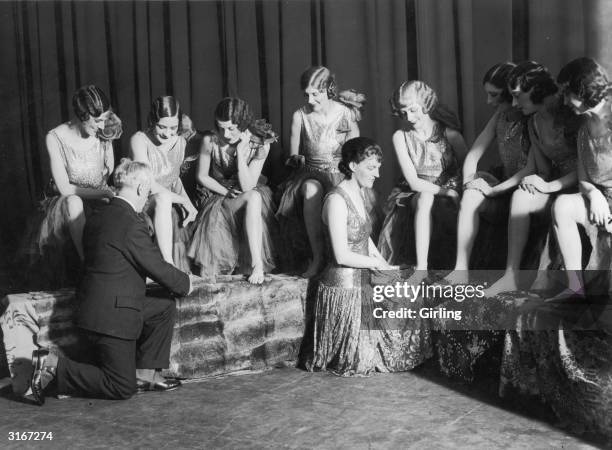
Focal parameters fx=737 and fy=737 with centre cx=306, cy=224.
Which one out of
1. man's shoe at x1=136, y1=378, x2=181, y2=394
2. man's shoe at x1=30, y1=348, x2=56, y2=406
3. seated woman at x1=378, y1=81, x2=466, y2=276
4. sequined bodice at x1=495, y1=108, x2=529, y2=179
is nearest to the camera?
man's shoe at x1=30, y1=348, x2=56, y2=406

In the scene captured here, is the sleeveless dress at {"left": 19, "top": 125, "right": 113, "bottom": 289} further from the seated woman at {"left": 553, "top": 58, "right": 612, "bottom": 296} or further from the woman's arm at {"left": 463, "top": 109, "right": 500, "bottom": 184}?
the seated woman at {"left": 553, "top": 58, "right": 612, "bottom": 296}

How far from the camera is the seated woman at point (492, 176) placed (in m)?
3.45

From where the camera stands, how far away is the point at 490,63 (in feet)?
14.3

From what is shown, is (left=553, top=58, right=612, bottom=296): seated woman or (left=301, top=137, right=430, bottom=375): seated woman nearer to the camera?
(left=553, top=58, right=612, bottom=296): seated woman

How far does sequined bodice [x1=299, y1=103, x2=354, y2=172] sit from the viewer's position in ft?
13.6

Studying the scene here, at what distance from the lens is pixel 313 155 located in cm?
416

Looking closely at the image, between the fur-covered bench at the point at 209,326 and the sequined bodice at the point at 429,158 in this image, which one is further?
the sequined bodice at the point at 429,158

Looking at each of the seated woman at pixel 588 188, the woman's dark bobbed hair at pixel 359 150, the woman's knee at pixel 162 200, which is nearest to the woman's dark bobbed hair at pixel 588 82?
the seated woman at pixel 588 188

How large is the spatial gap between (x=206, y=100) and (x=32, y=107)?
133 centimetres

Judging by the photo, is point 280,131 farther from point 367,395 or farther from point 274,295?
point 367,395

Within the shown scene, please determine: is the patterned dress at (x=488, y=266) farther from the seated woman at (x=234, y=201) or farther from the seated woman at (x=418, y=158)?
the seated woman at (x=234, y=201)

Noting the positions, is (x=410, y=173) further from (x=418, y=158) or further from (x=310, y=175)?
(x=310, y=175)

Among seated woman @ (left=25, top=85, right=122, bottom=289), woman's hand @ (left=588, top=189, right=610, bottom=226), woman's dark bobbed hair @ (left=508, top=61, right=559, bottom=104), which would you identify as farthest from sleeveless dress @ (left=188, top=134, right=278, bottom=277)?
woman's hand @ (left=588, top=189, right=610, bottom=226)

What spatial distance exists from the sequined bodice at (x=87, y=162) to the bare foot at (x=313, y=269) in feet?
3.96
